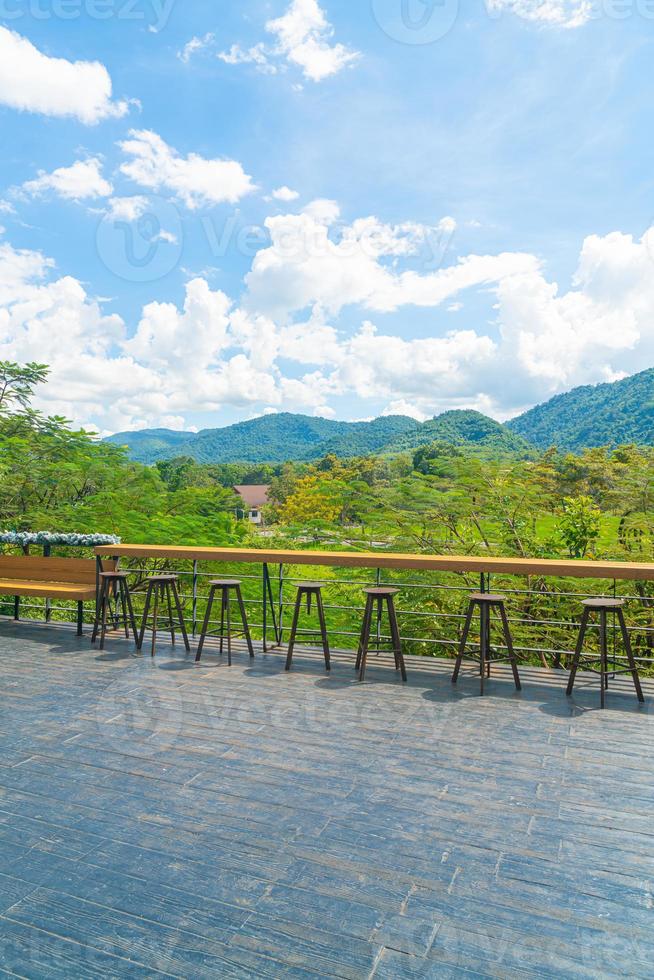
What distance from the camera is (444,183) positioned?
9148 mm

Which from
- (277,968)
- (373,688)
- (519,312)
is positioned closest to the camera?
(277,968)

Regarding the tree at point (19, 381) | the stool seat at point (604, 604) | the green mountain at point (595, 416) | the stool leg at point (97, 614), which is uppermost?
the green mountain at point (595, 416)

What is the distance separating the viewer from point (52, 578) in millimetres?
5699

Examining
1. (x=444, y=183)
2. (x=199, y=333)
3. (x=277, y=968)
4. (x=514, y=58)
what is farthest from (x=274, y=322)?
(x=277, y=968)

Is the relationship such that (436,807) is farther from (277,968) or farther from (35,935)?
(35,935)

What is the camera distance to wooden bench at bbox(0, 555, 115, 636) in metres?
5.29

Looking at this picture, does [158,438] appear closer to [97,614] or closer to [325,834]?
[97,614]

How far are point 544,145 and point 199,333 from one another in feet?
17.0

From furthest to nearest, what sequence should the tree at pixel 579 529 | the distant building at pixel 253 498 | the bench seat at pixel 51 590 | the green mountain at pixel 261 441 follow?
the green mountain at pixel 261 441 → the distant building at pixel 253 498 → the tree at pixel 579 529 → the bench seat at pixel 51 590

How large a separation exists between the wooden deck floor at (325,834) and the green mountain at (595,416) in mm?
13126

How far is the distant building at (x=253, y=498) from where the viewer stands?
38.9 feet

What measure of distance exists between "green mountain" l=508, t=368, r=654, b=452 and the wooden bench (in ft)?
40.8

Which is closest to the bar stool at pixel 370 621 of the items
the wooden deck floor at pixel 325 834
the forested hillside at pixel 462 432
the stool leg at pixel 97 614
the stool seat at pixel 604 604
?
the wooden deck floor at pixel 325 834

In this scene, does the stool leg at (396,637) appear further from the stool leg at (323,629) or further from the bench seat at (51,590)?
the bench seat at (51,590)
